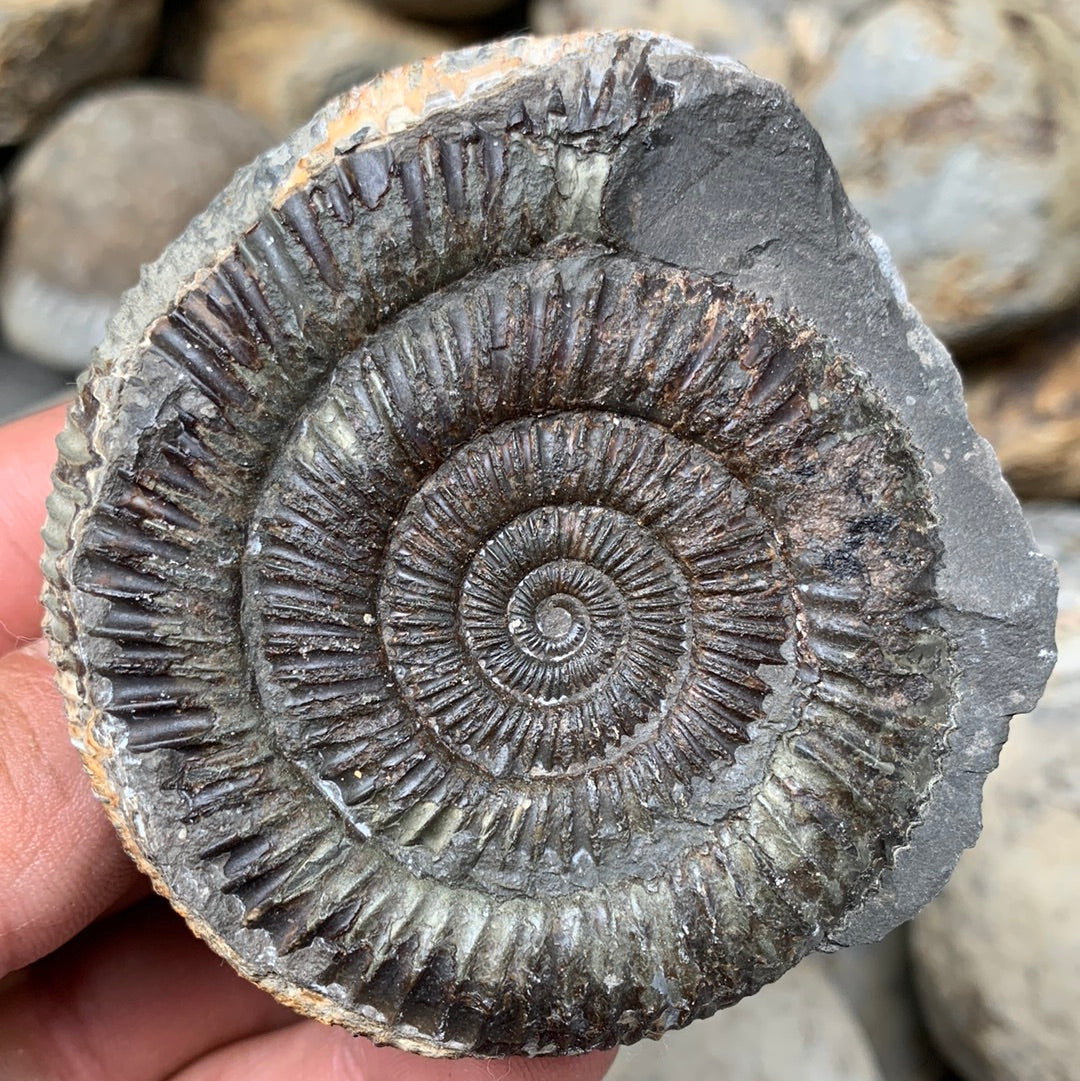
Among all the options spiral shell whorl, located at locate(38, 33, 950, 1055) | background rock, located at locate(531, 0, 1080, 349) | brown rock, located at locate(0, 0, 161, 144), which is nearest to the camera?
spiral shell whorl, located at locate(38, 33, 950, 1055)

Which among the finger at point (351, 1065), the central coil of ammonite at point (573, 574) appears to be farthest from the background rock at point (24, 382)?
the central coil of ammonite at point (573, 574)

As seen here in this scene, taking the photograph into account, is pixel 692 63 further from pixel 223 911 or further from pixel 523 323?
pixel 223 911

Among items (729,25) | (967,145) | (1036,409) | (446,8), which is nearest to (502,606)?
(967,145)

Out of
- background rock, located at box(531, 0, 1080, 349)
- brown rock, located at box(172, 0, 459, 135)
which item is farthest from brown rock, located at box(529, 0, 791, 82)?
brown rock, located at box(172, 0, 459, 135)

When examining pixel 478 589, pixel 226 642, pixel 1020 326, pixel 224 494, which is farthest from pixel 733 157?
pixel 1020 326

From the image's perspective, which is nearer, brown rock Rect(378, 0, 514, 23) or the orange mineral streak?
the orange mineral streak

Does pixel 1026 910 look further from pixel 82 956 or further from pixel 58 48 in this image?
→ pixel 58 48

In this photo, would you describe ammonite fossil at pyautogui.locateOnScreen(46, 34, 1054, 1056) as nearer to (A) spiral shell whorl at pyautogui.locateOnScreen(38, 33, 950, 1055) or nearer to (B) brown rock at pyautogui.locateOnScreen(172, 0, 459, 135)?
(A) spiral shell whorl at pyautogui.locateOnScreen(38, 33, 950, 1055)
